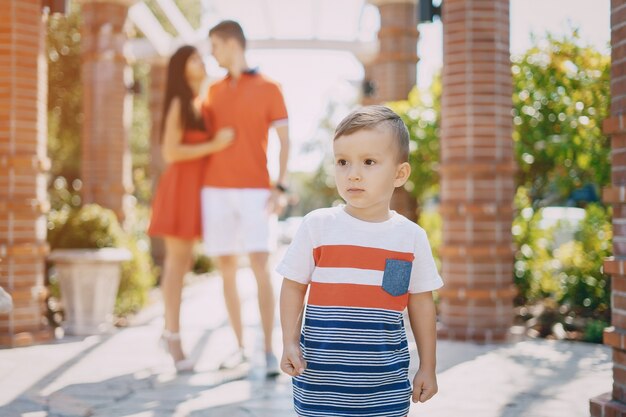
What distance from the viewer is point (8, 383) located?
3771 mm

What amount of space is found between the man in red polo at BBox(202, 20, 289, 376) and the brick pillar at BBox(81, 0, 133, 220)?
5.13 metres

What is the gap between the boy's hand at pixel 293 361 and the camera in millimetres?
1893

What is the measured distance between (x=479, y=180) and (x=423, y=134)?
9.08ft

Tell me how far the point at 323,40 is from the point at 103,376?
949 centimetres

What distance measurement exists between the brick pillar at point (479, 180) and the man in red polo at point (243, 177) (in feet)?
5.58

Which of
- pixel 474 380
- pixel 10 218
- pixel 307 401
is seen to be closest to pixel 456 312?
pixel 474 380

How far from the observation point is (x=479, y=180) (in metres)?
5.29

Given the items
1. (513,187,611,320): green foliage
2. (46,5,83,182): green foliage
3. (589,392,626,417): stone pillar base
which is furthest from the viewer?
(46,5,83,182): green foliage

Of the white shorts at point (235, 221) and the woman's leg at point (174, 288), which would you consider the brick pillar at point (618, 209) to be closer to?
the white shorts at point (235, 221)

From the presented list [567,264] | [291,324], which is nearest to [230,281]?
[291,324]

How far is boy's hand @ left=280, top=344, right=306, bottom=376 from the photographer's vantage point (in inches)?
74.5

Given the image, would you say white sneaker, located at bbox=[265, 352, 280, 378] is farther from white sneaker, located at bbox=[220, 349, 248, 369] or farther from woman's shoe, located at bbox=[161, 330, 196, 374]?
woman's shoe, located at bbox=[161, 330, 196, 374]

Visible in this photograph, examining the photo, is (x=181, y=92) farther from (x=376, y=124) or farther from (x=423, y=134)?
(x=423, y=134)

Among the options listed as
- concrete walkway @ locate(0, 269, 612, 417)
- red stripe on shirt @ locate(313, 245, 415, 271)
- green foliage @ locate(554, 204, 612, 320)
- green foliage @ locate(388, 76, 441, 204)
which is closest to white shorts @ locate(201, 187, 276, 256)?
concrete walkway @ locate(0, 269, 612, 417)
